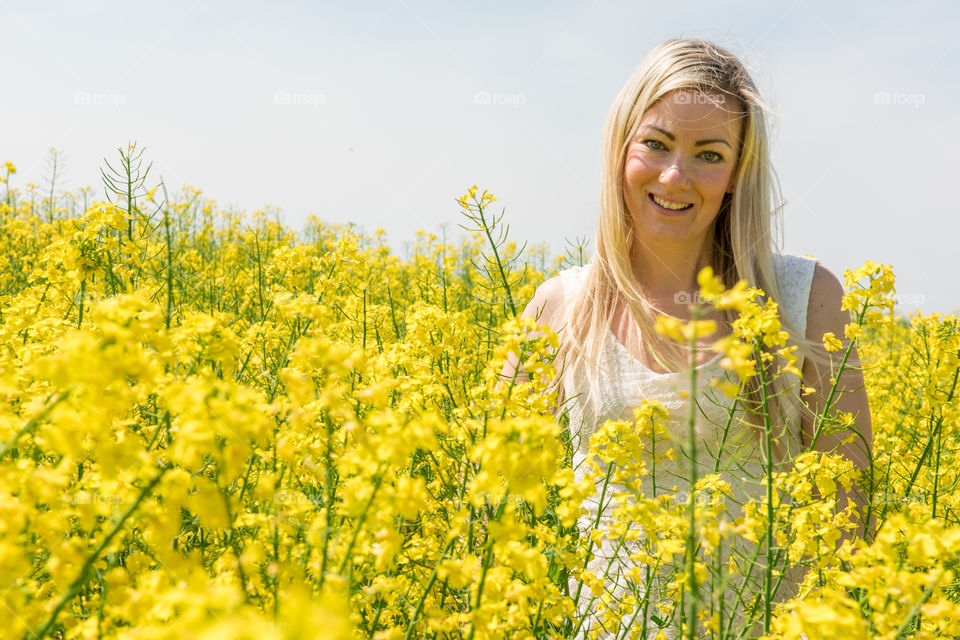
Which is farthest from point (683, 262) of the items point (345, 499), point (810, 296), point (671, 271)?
point (345, 499)

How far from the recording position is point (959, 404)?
2.98 metres

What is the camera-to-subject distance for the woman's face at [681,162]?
275 centimetres

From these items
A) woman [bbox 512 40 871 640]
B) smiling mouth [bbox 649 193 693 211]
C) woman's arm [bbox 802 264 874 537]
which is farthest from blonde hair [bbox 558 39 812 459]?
smiling mouth [bbox 649 193 693 211]

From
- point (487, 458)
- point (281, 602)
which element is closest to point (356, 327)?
point (281, 602)

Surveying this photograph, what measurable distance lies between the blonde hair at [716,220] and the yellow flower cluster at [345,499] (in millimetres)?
419

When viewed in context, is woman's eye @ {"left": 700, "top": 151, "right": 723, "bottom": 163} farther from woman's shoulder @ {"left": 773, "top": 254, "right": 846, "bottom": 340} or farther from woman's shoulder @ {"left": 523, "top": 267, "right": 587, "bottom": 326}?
woman's shoulder @ {"left": 523, "top": 267, "right": 587, "bottom": 326}

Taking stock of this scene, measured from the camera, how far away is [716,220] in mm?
3152

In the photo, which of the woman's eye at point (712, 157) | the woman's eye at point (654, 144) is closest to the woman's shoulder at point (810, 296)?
the woman's eye at point (712, 157)

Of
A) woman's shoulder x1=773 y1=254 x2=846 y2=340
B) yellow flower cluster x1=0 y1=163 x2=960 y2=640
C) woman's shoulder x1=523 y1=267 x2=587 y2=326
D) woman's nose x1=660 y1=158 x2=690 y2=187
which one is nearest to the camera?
yellow flower cluster x1=0 y1=163 x2=960 y2=640

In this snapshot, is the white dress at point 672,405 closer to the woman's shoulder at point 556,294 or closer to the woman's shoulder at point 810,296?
the woman's shoulder at point 810,296

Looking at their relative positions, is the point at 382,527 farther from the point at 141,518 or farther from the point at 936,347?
the point at 936,347

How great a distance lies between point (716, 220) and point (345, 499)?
2.48 metres

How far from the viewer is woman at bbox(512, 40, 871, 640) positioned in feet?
9.05

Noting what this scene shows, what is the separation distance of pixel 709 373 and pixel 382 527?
1.95 metres
